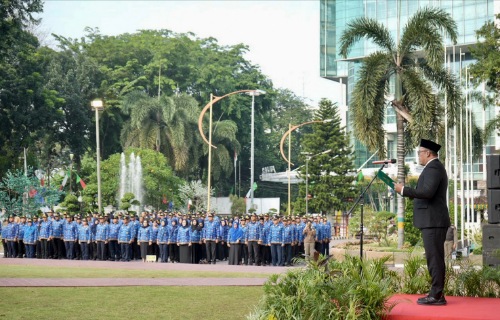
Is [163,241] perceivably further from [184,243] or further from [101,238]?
[101,238]

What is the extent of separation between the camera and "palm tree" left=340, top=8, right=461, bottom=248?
3188cm

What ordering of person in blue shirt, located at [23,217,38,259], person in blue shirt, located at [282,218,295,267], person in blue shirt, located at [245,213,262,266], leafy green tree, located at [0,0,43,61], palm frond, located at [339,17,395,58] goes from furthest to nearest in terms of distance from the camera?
leafy green tree, located at [0,0,43,61] → palm frond, located at [339,17,395,58] → person in blue shirt, located at [23,217,38,259] → person in blue shirt, located at [282,218,295,267] → person in blue shirt, located at [245,213,262,266]

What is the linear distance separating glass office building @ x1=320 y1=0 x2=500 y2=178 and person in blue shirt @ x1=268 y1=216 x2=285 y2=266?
37.9 m

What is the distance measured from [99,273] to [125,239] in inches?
335

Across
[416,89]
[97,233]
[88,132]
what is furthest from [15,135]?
[416,89]

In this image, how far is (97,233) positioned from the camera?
3183cm

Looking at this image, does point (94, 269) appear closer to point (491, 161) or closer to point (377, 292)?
point (491, 161)

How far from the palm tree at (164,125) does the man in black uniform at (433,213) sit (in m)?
56.7

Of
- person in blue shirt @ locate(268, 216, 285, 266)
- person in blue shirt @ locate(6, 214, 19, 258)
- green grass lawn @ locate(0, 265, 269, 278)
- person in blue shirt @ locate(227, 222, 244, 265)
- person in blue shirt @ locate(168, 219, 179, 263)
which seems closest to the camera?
green grass lawn @ locate(0, 265, 269, 278)

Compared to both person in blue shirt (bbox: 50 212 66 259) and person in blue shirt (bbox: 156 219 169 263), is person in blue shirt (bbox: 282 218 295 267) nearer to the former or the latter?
person in blue shirt (bbox: 156 219 169 263)

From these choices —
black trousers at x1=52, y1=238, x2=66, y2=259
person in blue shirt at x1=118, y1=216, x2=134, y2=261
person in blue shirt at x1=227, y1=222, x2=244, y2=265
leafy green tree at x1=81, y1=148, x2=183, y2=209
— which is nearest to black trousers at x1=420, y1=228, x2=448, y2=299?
person in blue shirt at x1=227, y1=222, x2=244, y2=265

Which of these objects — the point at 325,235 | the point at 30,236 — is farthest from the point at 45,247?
the point at 325,235

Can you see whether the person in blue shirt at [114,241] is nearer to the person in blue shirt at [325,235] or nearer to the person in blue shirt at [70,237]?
the person in blue shirt at [70,237]

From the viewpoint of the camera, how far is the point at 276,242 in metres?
30.3
